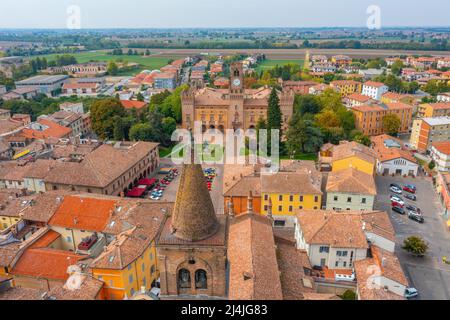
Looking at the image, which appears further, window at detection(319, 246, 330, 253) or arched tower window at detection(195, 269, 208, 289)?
window at detection(319, 246, 330, 253)

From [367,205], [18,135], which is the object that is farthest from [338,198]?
[18,135]

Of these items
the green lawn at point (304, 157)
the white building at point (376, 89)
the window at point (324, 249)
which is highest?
the white building at point (376, 89)

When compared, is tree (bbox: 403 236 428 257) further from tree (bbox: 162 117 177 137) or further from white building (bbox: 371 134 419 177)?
tree (bbox: 162 117 177 137)

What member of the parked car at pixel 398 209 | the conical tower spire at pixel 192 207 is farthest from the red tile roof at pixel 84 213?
the parked car at pixel 398 209

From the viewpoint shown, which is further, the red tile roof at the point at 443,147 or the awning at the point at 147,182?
the red tile roof at the point at 443,147

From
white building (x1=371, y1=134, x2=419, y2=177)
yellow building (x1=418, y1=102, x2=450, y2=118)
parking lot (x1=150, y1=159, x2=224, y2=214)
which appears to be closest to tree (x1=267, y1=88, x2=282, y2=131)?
parking lot (x1=150, y1=159, x2=224, y2=214)

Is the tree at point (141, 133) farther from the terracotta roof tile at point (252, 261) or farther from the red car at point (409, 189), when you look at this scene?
the red car at point (409, 189)

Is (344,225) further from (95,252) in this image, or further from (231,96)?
(231,96)

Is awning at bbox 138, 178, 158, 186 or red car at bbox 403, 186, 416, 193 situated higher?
awning at bbox 138, 178, 158, 186
